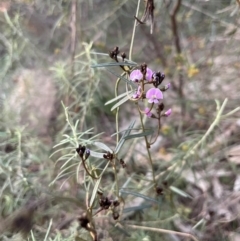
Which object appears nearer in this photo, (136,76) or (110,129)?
(136,76)

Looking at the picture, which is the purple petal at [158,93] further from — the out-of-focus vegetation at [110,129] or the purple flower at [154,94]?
the out-of-focus vegetation at [110,129]

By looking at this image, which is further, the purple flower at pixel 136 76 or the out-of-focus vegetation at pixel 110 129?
the out-of-focus vegetation at pixel 110 129

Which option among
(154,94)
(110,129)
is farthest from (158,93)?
(110,129)

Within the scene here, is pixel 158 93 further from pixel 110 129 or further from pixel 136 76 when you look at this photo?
pixel 110 129

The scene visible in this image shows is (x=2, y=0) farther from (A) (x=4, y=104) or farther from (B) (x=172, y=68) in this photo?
(B) (x=172, y=68)

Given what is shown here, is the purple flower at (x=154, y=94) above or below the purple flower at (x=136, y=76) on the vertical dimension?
below

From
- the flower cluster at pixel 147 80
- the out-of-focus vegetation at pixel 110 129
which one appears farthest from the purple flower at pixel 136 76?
the out-of-focus vegetation at pixel 110 129

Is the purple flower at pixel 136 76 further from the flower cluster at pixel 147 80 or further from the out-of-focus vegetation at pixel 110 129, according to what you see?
the out-of-focus vegetation at pixel 110 129

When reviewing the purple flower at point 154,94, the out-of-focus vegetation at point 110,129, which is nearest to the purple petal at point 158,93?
the purple flower at point 154,94

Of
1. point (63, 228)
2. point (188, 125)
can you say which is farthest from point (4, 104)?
point (188, 125)
